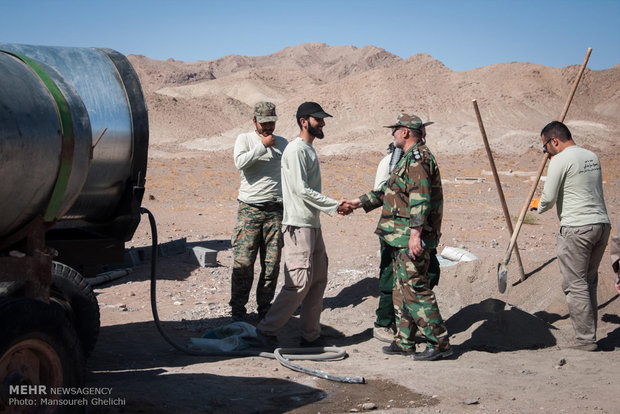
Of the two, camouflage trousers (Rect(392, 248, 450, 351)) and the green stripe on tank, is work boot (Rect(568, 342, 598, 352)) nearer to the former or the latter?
camouflage trousers (Rect(392, 248, 450, 351))

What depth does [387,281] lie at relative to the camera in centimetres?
615

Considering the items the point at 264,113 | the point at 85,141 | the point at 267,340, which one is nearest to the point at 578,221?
the point at 267,340

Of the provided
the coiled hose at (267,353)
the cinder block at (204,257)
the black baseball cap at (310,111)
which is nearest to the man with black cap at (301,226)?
the black baseball cap at (310,111)

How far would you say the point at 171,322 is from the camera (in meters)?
6.86

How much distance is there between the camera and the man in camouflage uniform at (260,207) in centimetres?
619

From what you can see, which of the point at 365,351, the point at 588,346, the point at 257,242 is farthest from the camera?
the point at 257,242

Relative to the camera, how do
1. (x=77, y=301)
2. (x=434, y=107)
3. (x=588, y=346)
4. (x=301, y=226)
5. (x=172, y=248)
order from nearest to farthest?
(x=77, y=301) < (x=301, y=226) < (x=588, y=346) < (x=172, y=248) < (x=434, y=107)

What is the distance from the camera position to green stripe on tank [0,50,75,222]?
3.59m

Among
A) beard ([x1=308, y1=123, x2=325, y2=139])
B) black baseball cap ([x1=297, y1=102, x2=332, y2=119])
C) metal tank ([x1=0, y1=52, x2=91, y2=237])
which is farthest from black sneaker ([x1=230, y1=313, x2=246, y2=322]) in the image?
metal tank ([x1=0, y1=52, x2=91, y2=237])

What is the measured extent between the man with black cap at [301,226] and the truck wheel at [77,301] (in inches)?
55.4

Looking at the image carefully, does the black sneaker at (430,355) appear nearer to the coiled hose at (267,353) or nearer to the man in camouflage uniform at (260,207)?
the coiled hose at (267,353)

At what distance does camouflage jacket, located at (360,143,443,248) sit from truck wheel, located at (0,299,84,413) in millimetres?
2797

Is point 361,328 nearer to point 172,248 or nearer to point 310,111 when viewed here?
point 310,111

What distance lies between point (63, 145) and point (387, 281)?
3465 mm
